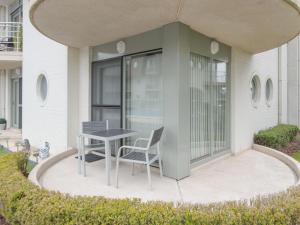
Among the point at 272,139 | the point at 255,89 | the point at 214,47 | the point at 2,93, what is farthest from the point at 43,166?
the point at 2,93

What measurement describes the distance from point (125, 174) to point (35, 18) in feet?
10.9

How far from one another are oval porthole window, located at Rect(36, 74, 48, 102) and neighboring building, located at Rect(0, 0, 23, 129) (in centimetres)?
259

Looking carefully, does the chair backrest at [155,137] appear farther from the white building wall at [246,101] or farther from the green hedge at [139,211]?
the white building wall at [246,101]

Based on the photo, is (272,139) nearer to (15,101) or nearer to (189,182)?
(189,182)

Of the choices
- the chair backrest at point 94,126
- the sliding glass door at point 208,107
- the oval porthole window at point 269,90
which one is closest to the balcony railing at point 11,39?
the chair backrest at point 94,126

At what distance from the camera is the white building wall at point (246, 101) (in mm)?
6012

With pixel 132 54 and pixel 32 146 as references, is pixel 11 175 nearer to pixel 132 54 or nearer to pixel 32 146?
pixel 132 54

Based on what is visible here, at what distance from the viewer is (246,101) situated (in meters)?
6.60

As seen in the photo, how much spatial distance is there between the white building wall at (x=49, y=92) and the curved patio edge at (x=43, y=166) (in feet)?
1.97

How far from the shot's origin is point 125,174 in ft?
14.7

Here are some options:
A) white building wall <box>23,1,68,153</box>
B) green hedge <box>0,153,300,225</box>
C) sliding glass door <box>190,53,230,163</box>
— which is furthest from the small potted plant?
sliding glass door <box>190,53,230,163</box>

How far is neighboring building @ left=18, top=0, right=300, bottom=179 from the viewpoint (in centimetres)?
380

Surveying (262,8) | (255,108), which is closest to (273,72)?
(255,108)

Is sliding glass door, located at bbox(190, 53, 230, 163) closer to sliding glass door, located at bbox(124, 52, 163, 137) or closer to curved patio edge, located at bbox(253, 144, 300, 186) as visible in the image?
sliding glass door, located at bbox(124, 52, 163, 137)
